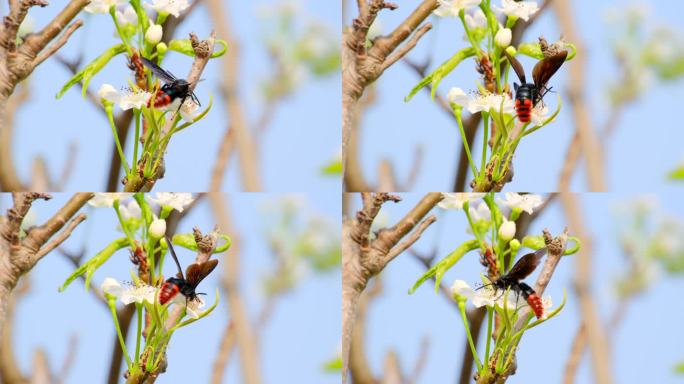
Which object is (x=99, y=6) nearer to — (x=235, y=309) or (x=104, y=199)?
(x=104, y=199)

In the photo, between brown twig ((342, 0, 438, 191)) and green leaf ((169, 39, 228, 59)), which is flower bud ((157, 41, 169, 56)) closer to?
green leaf ((169, 39, 228, 59))

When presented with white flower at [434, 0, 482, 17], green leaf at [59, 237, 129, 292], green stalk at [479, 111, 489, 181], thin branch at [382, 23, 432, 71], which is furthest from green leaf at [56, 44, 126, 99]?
green stalk at [479, 111, 489, 181]

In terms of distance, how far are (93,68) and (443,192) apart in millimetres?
818

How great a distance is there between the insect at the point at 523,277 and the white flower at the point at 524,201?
0.32 ft

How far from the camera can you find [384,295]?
7.71 feet

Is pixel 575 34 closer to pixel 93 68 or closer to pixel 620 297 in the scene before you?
pixel 620 297

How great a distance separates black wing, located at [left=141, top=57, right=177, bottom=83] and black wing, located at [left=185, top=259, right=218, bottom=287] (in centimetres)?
41

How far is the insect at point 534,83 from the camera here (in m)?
2.30

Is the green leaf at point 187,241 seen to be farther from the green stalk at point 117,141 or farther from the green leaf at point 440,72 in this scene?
the green leaf at point 440,72

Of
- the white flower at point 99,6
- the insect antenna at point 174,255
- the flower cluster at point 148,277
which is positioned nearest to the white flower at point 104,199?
the flower cluster at point 148,277

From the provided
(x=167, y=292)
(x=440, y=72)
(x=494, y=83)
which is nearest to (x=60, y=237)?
(x=167, y=292)

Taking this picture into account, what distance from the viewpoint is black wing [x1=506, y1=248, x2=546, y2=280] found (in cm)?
231

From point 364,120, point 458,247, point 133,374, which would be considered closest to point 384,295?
A: point 458,247

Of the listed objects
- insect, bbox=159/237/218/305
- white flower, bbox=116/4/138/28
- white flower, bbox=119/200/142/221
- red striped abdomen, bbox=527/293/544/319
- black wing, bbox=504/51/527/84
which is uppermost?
white flower, bbox=116/4/138/28
